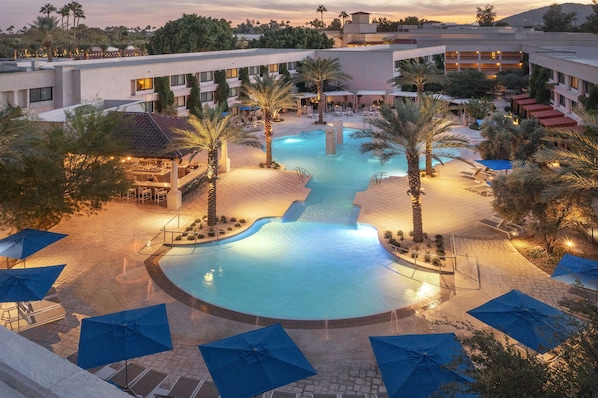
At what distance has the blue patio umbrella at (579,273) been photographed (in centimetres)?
1467

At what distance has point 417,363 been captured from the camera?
10.1 metres

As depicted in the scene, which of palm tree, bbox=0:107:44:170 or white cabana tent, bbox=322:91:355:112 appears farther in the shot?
white cabana tent, bbox=322:91:355:112

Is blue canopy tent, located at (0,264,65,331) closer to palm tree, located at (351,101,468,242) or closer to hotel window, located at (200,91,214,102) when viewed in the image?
palm tree, located at (351,101,468,242)

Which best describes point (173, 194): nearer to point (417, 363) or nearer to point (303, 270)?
point (303, 270)

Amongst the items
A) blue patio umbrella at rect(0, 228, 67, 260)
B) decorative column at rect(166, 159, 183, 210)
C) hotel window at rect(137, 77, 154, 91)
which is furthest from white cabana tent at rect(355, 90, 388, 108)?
blue patio umbrella at rect(0, 228, 67, 260)

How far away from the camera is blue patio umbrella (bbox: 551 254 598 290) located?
14.7 m

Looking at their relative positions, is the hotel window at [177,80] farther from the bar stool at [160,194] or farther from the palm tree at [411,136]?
the palm tree at [411,136]

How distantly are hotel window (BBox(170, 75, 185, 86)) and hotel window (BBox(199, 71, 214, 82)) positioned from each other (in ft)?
8.70

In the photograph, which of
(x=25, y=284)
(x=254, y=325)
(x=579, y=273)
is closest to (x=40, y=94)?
(x=25, y=284)

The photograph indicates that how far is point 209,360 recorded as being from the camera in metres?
10.3

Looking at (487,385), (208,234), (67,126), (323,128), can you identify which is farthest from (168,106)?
(487,385)

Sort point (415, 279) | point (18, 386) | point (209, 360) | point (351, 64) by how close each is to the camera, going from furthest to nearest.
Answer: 1. point (351, 64)
2. point (415, 279)
3. point (209, 360)
4. point (18, 386)

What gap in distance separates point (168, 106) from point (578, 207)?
32841mm

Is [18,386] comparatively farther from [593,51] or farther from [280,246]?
[593,51]
